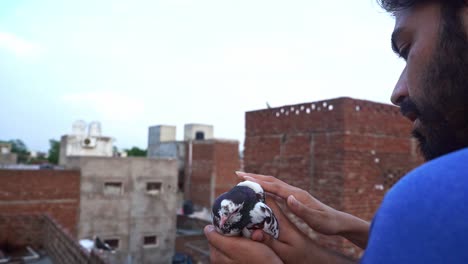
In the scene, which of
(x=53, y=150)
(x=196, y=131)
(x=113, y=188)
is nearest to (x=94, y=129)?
(x=113, y=188)

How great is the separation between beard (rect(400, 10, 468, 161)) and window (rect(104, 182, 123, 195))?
1907 cm

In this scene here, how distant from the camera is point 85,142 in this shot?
24.5 m

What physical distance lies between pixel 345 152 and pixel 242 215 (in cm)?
501

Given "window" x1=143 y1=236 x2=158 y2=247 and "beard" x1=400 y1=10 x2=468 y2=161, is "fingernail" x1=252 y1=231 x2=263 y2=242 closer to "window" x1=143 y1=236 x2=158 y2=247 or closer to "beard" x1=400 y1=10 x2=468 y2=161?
Answer: "beard" x1=400 y1=10 x2=468 y2=161

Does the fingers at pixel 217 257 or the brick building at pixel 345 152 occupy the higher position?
the brick building at pixel 345 152

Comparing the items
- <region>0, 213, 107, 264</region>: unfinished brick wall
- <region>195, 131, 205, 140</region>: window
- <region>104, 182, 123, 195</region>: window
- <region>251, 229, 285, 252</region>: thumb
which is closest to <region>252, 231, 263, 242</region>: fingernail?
<region>251, 229, 285, 252</region>: thumb

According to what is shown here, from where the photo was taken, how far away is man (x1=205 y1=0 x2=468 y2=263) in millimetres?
575

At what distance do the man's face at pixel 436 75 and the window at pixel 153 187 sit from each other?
64.7 ft

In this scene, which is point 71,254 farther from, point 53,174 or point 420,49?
point 53,174

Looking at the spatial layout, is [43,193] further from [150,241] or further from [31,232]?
[31,232]

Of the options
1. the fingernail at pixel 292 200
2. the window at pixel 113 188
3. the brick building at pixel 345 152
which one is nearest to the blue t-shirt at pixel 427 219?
the fingernail at pixel 292 200

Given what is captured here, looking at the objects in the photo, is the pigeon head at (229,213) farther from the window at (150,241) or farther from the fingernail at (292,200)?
Result: the window at (150,241)

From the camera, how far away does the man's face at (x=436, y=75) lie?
975 mm

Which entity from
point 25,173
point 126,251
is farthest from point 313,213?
point 126,251
